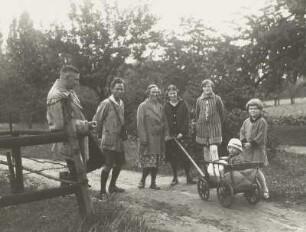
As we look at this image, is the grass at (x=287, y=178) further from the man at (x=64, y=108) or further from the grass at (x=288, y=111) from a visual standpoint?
the grass at (x=288, y=111)

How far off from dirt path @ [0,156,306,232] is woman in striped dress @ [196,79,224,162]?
95 centimetres

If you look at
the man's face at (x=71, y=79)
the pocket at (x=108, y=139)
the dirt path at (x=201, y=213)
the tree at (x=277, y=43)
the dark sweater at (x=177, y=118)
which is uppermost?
the tree at (x=277, y=43)

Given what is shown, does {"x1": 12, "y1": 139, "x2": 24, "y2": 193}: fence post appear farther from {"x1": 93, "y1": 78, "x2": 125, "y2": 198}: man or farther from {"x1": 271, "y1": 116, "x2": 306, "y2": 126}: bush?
{"x1": 271, "y1": 116, "x2": 306, "y2": 126}: bush

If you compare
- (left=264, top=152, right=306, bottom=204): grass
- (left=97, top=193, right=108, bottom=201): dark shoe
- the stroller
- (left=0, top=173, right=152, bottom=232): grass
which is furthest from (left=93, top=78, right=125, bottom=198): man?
(left=264, top=152, right=306, bottom=204): grass

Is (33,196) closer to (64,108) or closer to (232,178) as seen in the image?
(64,108)

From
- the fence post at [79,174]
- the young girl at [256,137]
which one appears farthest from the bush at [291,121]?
the fence post at [79,174]

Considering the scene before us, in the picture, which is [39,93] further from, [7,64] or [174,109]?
[174,109]

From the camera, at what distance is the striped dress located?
9.19m

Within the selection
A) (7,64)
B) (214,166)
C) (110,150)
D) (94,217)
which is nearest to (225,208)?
(214,166)

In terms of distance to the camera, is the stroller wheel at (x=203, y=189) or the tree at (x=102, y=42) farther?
the tree at (x=102, y=42)

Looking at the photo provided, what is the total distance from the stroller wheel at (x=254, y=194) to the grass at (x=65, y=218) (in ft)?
7.20

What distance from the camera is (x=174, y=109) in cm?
950

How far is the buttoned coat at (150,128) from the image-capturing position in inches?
360

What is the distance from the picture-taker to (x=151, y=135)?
9180mm
